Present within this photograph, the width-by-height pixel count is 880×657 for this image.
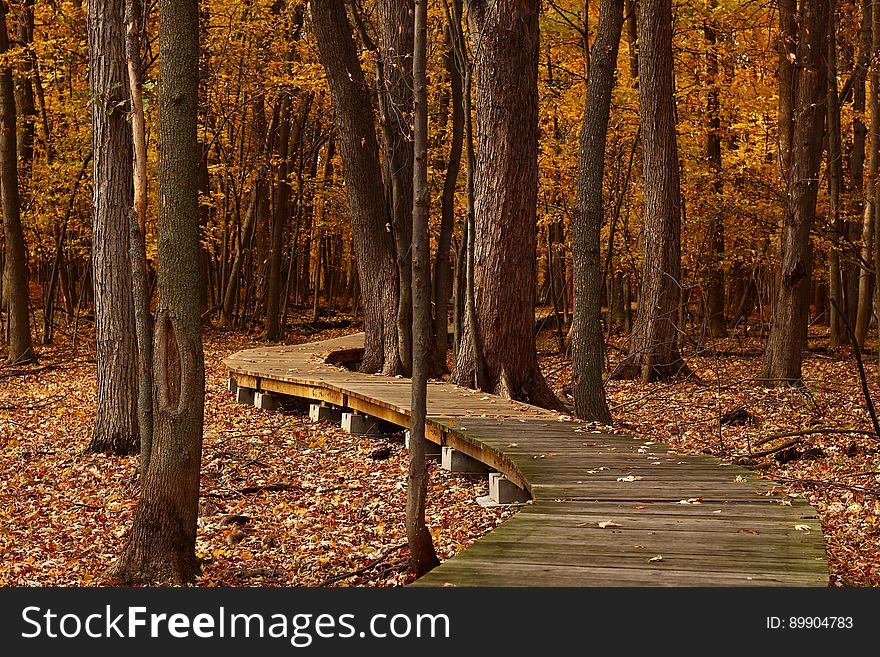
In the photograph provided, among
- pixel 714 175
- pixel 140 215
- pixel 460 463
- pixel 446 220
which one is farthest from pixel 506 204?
pixel 714 175

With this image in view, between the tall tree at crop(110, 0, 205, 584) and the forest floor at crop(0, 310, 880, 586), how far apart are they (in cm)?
30

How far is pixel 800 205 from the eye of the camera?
498 inches

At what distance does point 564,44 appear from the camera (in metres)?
20.9

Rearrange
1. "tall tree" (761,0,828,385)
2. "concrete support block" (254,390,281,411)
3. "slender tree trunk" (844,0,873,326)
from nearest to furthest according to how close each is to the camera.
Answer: "tall tree" (761,0,828,385), "concrete support block" (254,390,281,411), "slender tree trunk" (844,0,873,326)

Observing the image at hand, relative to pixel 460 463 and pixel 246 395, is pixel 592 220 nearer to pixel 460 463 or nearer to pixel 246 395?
pixel 460 463

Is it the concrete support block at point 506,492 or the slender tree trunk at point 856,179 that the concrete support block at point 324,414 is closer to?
the concrete support block at point 506,492

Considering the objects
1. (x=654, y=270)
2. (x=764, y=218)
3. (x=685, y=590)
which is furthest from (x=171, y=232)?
(x=764, y=218)

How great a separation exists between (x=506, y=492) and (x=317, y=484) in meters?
2.28

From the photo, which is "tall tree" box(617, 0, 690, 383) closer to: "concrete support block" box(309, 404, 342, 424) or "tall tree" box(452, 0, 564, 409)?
"tall tree" box(452, 0, 564, 409)

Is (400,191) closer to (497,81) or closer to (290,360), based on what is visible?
(497,81)

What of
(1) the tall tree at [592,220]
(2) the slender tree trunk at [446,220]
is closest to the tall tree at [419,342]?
(1) the tall tree at [592,220]

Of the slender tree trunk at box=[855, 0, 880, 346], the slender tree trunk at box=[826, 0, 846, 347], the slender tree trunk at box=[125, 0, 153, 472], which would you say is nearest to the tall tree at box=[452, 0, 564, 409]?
the slender tree trunk at box=[855, 0, 880, 346]

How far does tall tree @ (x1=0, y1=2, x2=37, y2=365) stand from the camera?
15.8 m

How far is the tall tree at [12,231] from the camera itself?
15836 millimetres
